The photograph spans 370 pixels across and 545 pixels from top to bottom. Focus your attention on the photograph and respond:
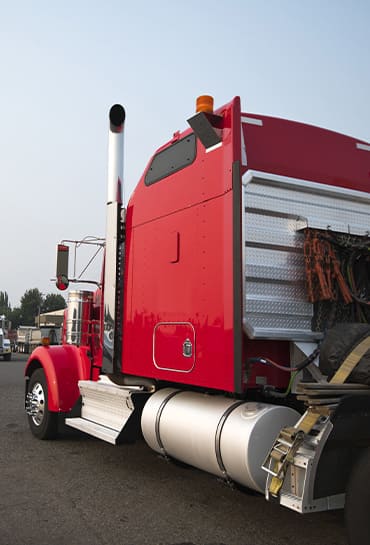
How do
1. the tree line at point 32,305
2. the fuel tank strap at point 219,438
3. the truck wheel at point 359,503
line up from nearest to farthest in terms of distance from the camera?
Answer: 1. the truck wheel at point 359,503
2. the fuel tank strap at point 219,438
3. the tree line at point 32,305

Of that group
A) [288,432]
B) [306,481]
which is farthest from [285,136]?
[306,481]

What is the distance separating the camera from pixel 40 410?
7051 millimetres

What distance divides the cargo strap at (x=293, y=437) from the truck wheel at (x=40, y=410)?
4041 mm

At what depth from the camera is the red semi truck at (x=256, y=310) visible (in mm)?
3334

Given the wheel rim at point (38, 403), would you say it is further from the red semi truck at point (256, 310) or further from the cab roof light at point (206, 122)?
the cab roof light at point (206, 122)

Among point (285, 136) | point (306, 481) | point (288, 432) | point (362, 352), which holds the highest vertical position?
point (285, 136)

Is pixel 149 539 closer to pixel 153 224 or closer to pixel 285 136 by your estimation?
pixel 153 224

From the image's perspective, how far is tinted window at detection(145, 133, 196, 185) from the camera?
193 inches

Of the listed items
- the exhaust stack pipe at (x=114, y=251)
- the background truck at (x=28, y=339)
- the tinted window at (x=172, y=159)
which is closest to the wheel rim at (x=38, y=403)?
the exhaust stack pipe at (x=114, y=251)

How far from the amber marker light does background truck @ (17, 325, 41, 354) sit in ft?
116

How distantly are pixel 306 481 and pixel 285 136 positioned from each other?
2.80 metres

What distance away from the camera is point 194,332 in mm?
4500

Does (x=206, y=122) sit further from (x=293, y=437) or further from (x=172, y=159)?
(x=293, y=437)

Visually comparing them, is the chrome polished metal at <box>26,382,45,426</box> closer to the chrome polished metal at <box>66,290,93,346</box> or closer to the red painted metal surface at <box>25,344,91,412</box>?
the red painted metal surface at <box>25,344,91,412</box>
